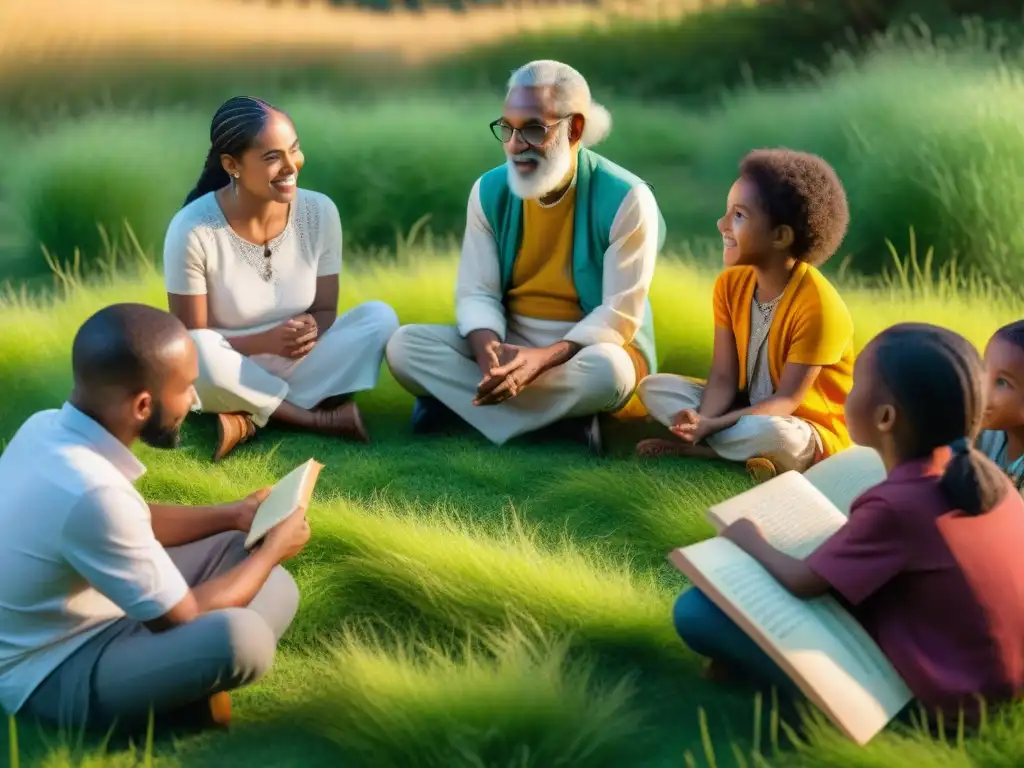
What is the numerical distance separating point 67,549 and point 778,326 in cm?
268

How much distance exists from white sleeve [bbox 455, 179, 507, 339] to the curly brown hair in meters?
1.16

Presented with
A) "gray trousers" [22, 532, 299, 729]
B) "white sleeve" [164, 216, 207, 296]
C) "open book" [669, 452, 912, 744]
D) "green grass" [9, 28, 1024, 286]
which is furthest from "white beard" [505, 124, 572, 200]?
"green grass" [9, 28, 1024, 286]

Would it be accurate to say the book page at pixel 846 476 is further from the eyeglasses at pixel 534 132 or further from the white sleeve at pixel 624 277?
the eyeglasses at pixel 534 132

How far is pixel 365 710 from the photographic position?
304cm

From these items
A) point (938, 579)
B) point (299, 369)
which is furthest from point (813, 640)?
point (299, 369)

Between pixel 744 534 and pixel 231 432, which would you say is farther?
pixel 231 432

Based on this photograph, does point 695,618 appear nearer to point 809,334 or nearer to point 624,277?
point 809,334

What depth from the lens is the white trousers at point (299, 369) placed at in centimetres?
498

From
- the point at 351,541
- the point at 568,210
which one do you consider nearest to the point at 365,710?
the point at 351,541

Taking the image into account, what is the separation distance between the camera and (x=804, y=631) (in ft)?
9.37

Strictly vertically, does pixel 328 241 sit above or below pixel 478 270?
above

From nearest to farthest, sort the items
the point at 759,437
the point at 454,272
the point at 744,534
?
1. the point at 744,534
2. the point at 759,437
3. the point at 454,272

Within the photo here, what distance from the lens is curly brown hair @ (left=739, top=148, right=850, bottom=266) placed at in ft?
14.6

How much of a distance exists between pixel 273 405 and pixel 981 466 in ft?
9.97
